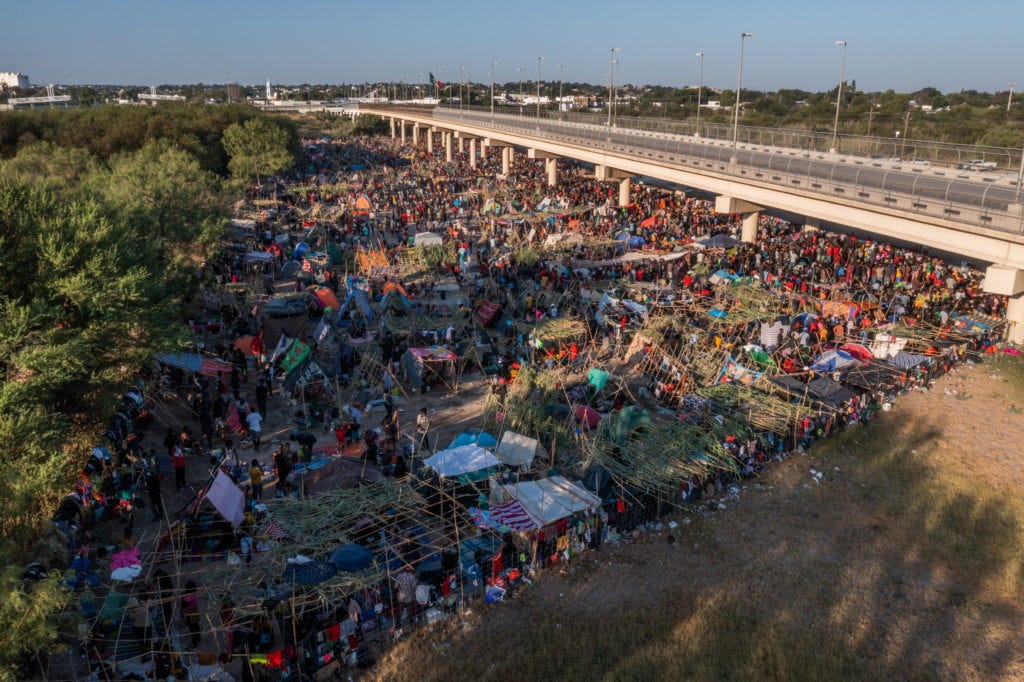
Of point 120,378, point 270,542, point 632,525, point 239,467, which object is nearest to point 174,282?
point 120,378

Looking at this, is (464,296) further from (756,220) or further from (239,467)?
(756,220)

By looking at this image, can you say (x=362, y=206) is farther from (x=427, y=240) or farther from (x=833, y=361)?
(x=833, y=361)

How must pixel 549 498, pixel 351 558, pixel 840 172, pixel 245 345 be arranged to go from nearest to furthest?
pixel 351 558, pixel 549 498, pixel 245 345, pixel 840 172

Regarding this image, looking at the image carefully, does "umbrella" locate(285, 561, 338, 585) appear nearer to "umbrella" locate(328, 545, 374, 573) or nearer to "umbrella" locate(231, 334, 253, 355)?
"umbrella" locate(328, 545, 374, 573)

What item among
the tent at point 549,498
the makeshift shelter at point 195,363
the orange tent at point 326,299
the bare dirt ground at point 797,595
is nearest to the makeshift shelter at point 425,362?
the makeshift shelter at point 195,363

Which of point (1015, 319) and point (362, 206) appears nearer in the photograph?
point (1015, 319)

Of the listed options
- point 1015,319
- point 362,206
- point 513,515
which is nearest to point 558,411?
point 513,515
